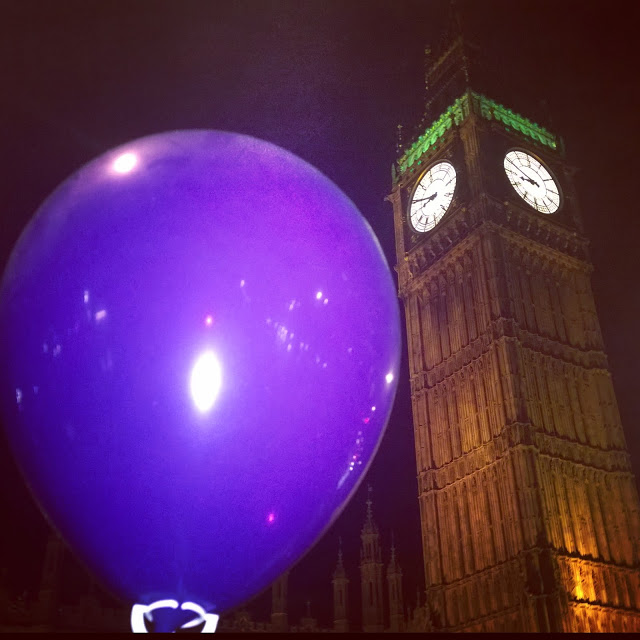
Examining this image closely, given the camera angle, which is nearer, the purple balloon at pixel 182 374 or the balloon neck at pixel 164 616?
the purple balloon at pixel 182 374

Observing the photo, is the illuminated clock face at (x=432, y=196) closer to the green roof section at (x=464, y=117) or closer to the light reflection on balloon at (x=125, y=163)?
the green roof section at (x=464, y=117)

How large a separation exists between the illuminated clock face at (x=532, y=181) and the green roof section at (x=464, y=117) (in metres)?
2.40

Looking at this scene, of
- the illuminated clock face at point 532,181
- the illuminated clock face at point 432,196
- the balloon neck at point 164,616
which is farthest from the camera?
the illuminated clock face at point 432,196

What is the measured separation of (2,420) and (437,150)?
4260cm

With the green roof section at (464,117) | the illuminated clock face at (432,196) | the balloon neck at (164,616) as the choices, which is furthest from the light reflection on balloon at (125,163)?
the green roof section at (464,117)

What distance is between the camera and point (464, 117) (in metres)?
43.5

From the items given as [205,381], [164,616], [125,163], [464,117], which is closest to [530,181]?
[464,117]

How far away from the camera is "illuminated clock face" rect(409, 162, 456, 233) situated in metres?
42.5

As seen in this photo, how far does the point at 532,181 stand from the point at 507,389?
579 inches

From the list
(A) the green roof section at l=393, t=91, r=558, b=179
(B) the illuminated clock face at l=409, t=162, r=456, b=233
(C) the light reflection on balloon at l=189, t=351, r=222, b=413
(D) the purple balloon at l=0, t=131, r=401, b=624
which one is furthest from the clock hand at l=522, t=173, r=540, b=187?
(C) the light reflection on balloon at l=189, t=351, r=222, b=413

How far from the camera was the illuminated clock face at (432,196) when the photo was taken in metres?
42.5

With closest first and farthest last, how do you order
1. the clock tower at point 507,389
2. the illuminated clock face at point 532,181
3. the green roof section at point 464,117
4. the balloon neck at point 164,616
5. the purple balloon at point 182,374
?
the purple balloon at point 182,374 < the balloon neck at point 164,616 < the clock tower at point 507,389 < the illuminated clock face at point 532,181 < the green roof section at point 464,117

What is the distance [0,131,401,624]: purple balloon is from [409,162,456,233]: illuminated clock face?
39.4m

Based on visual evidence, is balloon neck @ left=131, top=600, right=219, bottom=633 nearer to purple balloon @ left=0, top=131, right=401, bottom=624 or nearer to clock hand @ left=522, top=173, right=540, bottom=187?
purple balloon @ left=0, top=131, right=401, bottom=624
